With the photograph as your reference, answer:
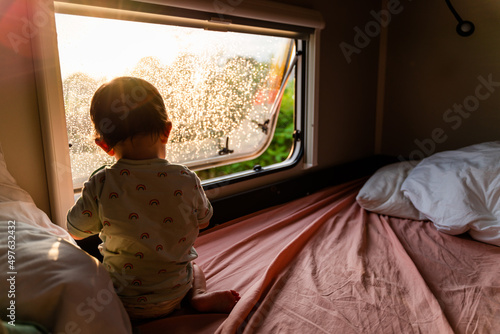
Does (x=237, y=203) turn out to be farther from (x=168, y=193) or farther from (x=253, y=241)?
(x=168, y=193)

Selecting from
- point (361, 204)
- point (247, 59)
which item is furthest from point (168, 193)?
point (361, 204)

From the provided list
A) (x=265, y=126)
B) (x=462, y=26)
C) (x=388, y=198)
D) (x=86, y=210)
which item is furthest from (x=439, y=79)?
(x=86, y=210)

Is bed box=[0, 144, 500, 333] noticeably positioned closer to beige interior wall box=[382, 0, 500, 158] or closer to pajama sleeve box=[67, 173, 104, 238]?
pajama sleeve box=[67, 173, 104, 238]

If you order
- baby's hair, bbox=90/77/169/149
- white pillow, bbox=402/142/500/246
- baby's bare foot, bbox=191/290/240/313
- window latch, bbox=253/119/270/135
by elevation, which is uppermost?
baby's hair, bbox=90/77/169/149

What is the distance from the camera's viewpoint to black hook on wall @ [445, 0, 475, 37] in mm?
2293

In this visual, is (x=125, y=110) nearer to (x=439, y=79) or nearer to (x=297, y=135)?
(x=297, y=135)

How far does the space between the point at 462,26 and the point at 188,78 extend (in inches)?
74.0

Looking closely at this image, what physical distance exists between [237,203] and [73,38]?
1.00m

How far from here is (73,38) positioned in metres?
1.27

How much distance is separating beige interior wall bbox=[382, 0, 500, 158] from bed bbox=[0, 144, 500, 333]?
0.71 meters

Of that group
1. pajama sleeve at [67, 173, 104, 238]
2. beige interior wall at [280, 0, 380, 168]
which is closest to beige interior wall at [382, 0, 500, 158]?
beige interior wall at [280, 0, 380, 168]

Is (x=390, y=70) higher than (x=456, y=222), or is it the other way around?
(x=390, y=70)

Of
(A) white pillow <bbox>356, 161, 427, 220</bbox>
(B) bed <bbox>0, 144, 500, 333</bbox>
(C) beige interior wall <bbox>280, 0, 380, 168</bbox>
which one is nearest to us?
(B) bed <bbox>0, 144, 500, 333</bbox>

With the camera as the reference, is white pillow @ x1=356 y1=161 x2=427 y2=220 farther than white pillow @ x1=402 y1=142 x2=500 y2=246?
Yes
